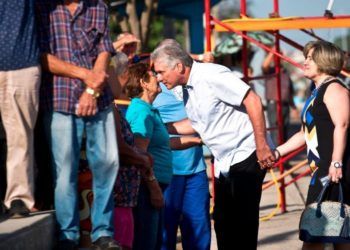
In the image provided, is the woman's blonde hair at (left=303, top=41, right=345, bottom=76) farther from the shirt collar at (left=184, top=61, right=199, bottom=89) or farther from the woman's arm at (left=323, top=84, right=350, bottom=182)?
the shirt collar at (left=184, top=61, right=199, bottom=89)

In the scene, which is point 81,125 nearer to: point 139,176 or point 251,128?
point 139,176

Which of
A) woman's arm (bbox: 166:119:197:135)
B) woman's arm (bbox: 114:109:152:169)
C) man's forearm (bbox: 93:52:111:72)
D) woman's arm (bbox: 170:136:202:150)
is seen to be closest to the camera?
man's forearm (bbox: 93:52:111:72)

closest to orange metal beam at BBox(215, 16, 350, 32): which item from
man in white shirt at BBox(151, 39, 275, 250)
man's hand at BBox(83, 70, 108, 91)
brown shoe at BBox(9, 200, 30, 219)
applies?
man in white shirt at BBox(151, 39, 275, 250)

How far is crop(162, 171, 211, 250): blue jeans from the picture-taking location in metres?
8.50

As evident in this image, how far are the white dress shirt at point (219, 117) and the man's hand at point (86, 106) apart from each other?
190cm

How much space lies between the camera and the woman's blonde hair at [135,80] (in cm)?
754

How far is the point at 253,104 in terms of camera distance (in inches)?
305

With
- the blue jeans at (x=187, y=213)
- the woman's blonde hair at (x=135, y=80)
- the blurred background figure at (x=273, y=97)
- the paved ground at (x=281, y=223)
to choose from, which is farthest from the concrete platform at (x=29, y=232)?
the blurred background figure at (x=273, y=97)

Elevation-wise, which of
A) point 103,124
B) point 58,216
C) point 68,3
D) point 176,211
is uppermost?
point 68,3

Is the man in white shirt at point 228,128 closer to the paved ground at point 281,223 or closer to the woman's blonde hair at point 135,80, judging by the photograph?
the woman's blonde hair at point 135,80

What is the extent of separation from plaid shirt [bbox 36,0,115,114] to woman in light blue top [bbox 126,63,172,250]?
3.47 ft

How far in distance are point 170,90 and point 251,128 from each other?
94 centimetres

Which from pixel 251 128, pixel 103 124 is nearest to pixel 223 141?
pixel 251 128

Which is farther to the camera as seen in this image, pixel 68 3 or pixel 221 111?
pixel 221 111
